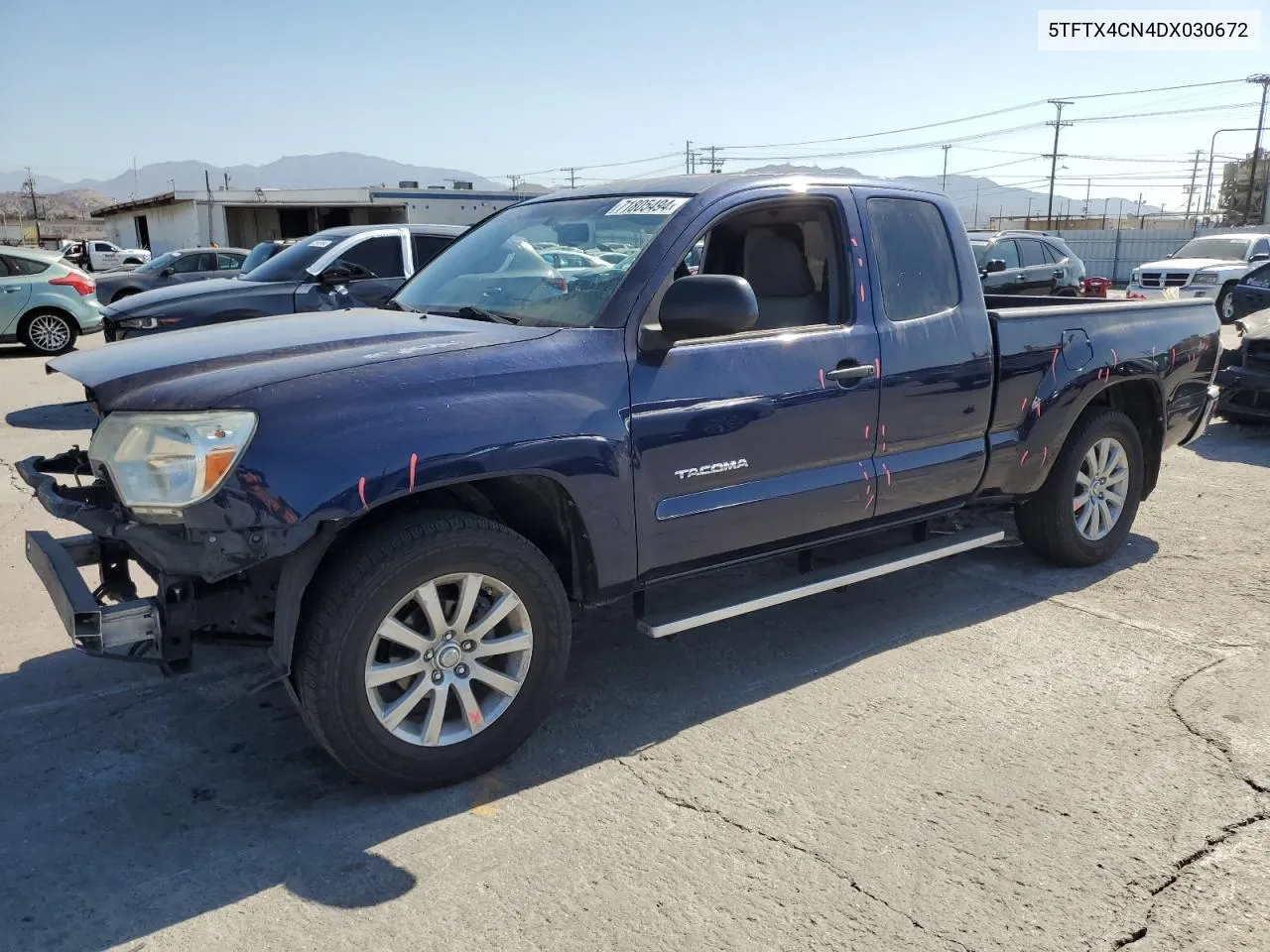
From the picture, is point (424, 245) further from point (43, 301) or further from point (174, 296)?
point (43, 301)

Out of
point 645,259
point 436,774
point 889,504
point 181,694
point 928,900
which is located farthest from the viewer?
point 889,504

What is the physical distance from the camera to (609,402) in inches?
135

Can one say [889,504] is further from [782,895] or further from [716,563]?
[782,895]

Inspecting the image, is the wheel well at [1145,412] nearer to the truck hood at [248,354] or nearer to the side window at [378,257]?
the truck hood at [248,354]

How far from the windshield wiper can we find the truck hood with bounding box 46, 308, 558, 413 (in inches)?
2.9

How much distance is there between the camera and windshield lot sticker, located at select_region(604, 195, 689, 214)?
152 inches

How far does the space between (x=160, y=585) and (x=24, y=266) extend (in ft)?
45.9

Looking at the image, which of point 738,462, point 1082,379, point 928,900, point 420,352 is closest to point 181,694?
point 420,352

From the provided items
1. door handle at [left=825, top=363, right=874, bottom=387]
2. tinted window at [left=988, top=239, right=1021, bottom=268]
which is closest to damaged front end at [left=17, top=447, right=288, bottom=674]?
door handle at [left=825, top=363, right=874, bottom=387]

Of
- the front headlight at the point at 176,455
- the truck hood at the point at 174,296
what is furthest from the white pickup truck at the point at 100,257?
the front headlight at the point at 176,455

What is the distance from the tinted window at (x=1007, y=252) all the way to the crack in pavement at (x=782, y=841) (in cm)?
1342

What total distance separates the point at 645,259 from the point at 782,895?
2186 millimetres

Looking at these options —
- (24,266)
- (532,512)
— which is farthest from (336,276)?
(24,266)

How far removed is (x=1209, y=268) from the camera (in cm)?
2033
